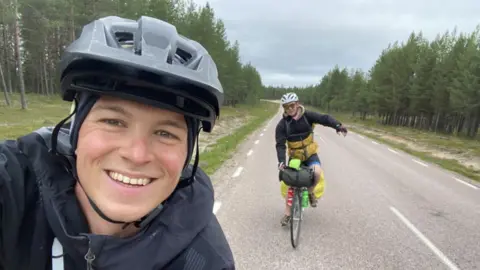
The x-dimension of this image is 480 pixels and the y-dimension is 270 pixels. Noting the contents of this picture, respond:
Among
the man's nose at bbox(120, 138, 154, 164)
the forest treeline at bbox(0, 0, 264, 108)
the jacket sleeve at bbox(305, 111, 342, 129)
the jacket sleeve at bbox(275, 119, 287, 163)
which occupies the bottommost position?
the jacket sleeve at bbox(275, 119, 287, 163)

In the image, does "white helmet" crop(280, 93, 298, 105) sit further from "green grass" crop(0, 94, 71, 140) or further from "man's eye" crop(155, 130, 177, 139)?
"green grass" crop(0, 94, 71, 140)

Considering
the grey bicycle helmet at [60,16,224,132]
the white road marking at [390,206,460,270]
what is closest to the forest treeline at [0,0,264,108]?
the white road marking at [390,206,460,270]

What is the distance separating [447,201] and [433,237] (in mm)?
3207

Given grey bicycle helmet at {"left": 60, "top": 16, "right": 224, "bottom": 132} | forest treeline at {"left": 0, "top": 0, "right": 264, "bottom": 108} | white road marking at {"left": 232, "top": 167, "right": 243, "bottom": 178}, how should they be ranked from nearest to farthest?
1. grey bicycle helmet at {"left": 60, "top": 16, "right": 224, "bottom": 132}
2. white road marking at {"left": 232, "top": 167, "right": 243, "bottom": 178}
3. forest treeline at {"left": 0, "top": 0, "right": 264, "bottom": 108}

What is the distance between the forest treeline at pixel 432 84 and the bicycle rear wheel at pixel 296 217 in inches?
1496

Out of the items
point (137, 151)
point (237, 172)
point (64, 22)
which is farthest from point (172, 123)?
point (64, 22)

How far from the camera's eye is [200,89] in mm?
1566

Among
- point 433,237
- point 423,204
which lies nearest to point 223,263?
point 433,237

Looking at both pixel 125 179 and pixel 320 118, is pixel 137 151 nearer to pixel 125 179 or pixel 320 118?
pixel 125 179

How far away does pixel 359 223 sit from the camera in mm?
6602

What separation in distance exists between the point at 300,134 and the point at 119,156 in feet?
16.3

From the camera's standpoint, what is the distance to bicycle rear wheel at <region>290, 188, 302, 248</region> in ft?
17.5

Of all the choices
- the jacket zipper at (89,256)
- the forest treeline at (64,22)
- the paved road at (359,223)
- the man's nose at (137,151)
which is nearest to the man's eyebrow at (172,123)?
the man's nose at (137,151)

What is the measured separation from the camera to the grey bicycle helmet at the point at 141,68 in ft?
4.51
